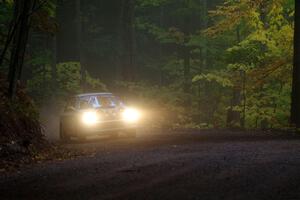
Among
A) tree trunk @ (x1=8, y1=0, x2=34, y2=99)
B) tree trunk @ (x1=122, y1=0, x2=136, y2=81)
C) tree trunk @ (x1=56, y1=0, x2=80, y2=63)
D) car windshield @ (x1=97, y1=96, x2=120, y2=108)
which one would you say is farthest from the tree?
tree trunk @ (x1=56, y1=0, x2=80, y2=63)

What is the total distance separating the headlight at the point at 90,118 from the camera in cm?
1845

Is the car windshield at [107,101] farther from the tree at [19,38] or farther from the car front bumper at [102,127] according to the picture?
the tree at [19,38]

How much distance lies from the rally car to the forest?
6.01 feet

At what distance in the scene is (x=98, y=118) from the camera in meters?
18.5

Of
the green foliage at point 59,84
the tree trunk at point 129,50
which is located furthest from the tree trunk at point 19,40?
the tree trunk at point 129,50

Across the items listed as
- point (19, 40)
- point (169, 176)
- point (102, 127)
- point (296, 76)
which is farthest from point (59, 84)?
point (169, 176)

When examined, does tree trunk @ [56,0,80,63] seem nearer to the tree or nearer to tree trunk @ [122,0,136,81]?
tree trunk @ [122,0,136,81]

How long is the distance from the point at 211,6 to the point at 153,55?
8.72 m

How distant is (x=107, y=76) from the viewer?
48.2m

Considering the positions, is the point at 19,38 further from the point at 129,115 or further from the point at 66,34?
the point at 66,34

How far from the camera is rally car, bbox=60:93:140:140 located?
18453mm

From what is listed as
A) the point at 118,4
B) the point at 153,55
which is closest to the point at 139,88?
the point at 118,4

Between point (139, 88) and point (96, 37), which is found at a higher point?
point (96, 37)

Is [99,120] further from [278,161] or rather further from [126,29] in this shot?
[126,29]
